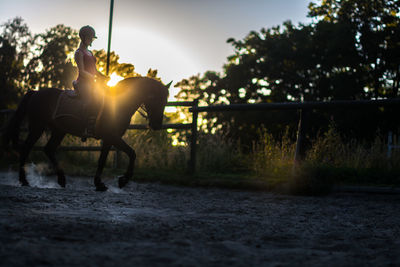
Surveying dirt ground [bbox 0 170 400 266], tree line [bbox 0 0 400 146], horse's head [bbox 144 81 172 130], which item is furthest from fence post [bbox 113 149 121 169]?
tree line [bbox 0 0 400 146]

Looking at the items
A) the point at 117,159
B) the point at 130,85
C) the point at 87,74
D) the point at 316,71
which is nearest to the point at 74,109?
the point at 87,74

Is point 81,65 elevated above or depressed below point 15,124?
above

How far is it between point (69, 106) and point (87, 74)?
736mm

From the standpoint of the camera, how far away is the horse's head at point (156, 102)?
6.15m

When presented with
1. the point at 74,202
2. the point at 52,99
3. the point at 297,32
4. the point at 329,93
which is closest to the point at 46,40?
the point at 297,32

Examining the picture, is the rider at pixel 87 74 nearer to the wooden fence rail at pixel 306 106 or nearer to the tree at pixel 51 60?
the wooden fence rail at pixel 306 106

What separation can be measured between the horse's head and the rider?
702mm

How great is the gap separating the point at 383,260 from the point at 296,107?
14.5 ft

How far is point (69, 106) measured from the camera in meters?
6.38

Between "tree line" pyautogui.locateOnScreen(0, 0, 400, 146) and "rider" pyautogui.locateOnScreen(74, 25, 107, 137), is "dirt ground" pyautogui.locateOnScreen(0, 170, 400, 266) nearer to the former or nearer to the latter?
"rider" pyautogui.locateOnScreen(74, 25, 107, 137)

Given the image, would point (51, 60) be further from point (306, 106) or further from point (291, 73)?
point (306, 106)

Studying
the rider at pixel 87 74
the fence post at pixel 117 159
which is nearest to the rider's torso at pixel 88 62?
the rider at pixel 87 74

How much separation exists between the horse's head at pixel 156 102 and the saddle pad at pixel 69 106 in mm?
992

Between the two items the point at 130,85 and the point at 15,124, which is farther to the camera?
the point at 15,124
